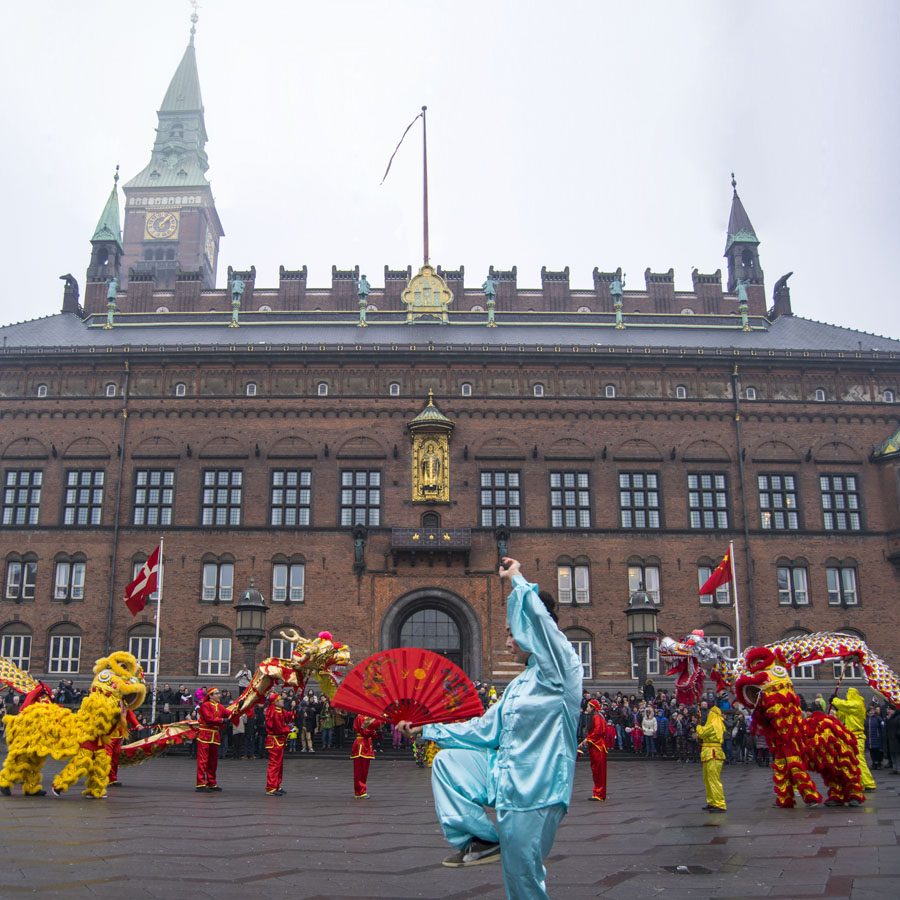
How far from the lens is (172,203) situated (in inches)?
3696

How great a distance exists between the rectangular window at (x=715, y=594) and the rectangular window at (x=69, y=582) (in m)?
23.9

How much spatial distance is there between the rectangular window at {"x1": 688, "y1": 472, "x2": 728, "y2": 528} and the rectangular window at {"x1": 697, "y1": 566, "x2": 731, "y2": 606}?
1776 millimetres

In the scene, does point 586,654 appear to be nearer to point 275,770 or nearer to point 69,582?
point 69,582

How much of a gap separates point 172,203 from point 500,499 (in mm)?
68935

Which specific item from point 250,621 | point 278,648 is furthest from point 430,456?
point 250,621

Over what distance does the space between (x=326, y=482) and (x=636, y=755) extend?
635 inches

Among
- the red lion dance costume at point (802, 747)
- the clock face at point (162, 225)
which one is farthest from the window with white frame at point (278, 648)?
the clock face at point (162, 225)

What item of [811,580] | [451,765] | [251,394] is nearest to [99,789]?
[451,765]

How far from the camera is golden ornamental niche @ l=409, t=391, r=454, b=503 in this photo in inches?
1458

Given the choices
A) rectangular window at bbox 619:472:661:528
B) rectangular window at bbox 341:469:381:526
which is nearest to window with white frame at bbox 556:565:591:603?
rectangular window at bbox 619:472:661:528

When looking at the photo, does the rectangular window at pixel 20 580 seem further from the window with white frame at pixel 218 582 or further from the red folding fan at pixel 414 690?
the red folding fan at pixel 414 690

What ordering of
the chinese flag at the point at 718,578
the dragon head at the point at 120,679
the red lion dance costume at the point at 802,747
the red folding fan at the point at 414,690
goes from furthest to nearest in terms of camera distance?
the chinese flag at the point at 718,578
the dragon head at the point at 120,679
the red lion dance costume at the point at 802,747
the red folding fan at the point at 414,690

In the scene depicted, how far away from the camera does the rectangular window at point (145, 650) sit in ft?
116

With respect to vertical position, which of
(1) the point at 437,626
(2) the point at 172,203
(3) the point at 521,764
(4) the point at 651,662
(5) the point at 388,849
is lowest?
(5) the point at 388,849
